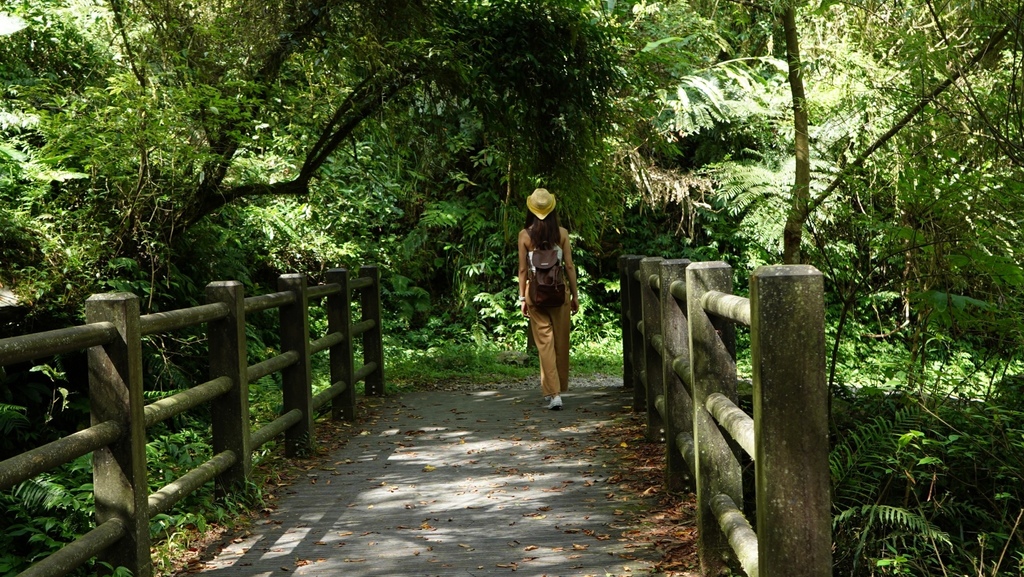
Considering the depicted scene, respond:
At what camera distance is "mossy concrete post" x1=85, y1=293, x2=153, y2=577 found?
4.29 m

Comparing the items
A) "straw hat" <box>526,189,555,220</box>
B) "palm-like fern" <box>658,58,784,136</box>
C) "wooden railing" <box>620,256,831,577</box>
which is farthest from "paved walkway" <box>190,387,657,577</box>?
"palm-like fern" <box>658,58,784,136</box>

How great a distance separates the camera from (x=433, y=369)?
12.4m

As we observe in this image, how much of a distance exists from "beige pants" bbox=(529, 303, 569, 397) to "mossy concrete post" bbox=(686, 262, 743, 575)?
452 cm

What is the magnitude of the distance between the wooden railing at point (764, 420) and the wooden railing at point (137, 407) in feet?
8.47

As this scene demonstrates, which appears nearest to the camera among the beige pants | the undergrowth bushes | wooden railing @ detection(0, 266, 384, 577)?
wooden railing @ detection(0, 266, 384, 577)

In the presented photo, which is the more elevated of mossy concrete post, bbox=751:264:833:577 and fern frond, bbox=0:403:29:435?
mossy concrete post, bbox=751:264:833:577

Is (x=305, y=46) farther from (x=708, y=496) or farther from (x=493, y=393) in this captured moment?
(x=708, y=496)

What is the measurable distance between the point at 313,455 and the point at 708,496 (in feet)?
12.8

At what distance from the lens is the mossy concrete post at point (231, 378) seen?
18.8 ft

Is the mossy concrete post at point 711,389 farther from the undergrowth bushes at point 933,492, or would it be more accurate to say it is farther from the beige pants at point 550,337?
the beige pants at point 550,337

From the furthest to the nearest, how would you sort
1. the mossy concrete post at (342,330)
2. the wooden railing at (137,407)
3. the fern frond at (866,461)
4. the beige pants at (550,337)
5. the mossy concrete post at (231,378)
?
1. the beige pants at (550,337)
2. the mossy concrete post at (342,330)
3. the mossy concrete post at (231,378)
4. the fern frond at (866,461)
5. the wooden railing at (137,407)

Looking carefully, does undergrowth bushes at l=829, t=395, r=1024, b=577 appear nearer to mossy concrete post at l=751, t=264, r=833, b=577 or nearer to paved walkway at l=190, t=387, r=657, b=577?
paved walkway at l=190, t=387, r=657, b=577

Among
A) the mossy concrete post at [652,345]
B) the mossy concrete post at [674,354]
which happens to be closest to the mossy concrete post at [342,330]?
the mossy concrete post at [652,345]

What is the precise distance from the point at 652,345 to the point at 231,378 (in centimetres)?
283
